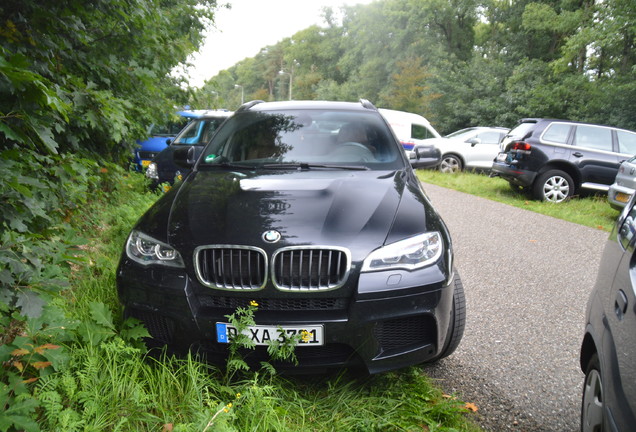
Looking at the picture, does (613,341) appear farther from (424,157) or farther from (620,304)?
(424,157)

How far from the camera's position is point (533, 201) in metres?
11.0

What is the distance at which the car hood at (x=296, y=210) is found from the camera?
8.66ft

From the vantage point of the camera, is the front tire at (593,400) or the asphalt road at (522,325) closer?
the front tire at (593,400)

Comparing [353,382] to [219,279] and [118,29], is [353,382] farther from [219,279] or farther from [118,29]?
[118,29]

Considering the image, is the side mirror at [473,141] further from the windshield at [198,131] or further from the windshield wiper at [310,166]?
the windshield wiper at [310,166]

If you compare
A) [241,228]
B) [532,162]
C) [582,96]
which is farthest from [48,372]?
[582,96]

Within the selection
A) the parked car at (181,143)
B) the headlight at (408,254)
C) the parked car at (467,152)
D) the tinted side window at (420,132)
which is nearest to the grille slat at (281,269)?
the headlight at (408,254)

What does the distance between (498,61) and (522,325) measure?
3043cm

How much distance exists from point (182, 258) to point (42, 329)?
2.72 feet

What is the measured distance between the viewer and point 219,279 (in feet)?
8.51

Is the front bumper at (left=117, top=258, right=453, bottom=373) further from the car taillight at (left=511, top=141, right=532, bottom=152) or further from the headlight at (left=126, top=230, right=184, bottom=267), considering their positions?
the car taillight at (left=511, top=141, right=532, bottom=152)

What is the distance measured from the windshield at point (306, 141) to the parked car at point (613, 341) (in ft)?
5.80

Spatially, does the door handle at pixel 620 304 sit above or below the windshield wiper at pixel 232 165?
below

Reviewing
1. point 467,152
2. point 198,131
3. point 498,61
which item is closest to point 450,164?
point 467,152
